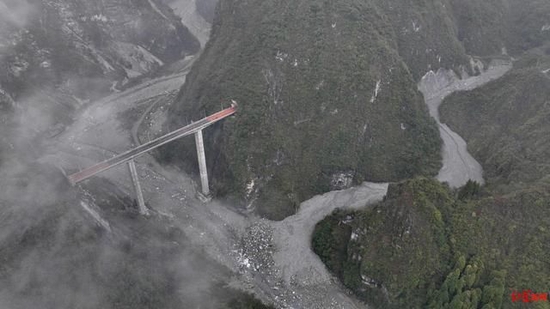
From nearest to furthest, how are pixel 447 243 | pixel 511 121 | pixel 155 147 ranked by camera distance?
pixel 447 243 → pixel 155 147 → pixel 511 121

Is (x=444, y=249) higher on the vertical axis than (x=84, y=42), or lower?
lower

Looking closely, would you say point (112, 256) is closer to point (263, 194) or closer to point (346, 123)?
point (263, 194)

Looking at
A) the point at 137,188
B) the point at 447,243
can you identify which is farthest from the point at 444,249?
the point at 137,188

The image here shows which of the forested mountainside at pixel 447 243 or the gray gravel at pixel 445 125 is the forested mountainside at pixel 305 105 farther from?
the forested mountainside at pixel 447 243

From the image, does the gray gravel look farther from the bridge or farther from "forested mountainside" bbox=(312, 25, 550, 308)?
the bridge

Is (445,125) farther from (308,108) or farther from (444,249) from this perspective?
(444,249)
